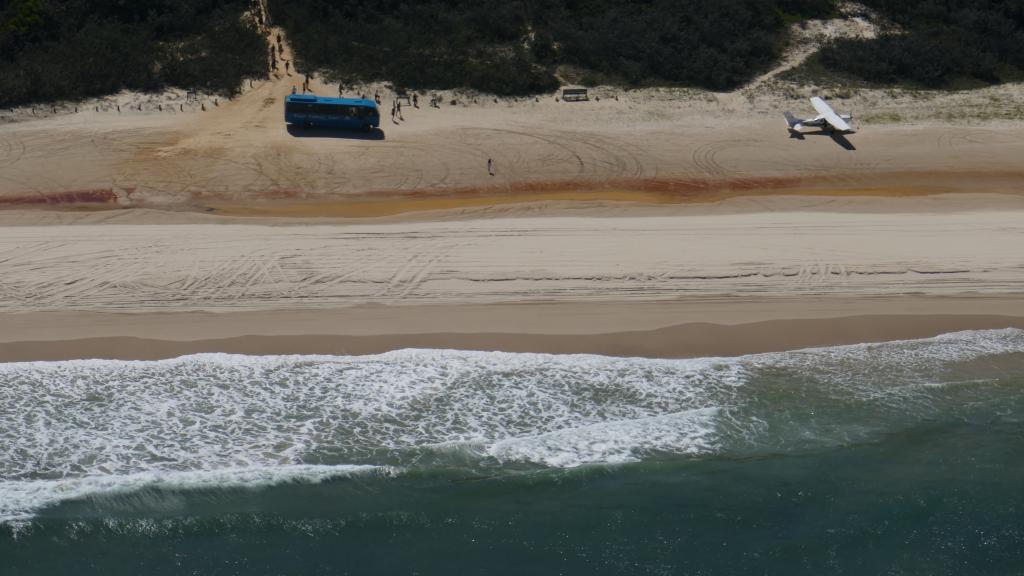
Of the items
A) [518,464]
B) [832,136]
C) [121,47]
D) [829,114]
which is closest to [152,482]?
[518,464]

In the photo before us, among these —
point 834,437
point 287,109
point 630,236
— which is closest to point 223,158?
point 287,109

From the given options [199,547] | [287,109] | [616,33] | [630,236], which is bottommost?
[199,547]

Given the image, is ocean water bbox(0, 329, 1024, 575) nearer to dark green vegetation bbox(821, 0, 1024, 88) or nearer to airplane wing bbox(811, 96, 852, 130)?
airplane wing bbox(811, 96, 852, 130)

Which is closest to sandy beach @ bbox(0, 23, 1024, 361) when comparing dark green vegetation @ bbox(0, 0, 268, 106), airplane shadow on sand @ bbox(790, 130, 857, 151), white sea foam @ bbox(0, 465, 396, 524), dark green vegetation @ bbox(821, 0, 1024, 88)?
airplane shadow on sand @ bbox(790, 130, 857, 151)

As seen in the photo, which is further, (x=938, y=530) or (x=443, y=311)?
(x=443, y=311)

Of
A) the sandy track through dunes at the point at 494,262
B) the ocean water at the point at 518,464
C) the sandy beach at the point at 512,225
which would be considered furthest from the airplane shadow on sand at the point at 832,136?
the ocean water at the point at 518,464

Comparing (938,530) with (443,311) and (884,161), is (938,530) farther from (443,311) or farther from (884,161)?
(884,161)

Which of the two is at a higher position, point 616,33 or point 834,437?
point 616,33
